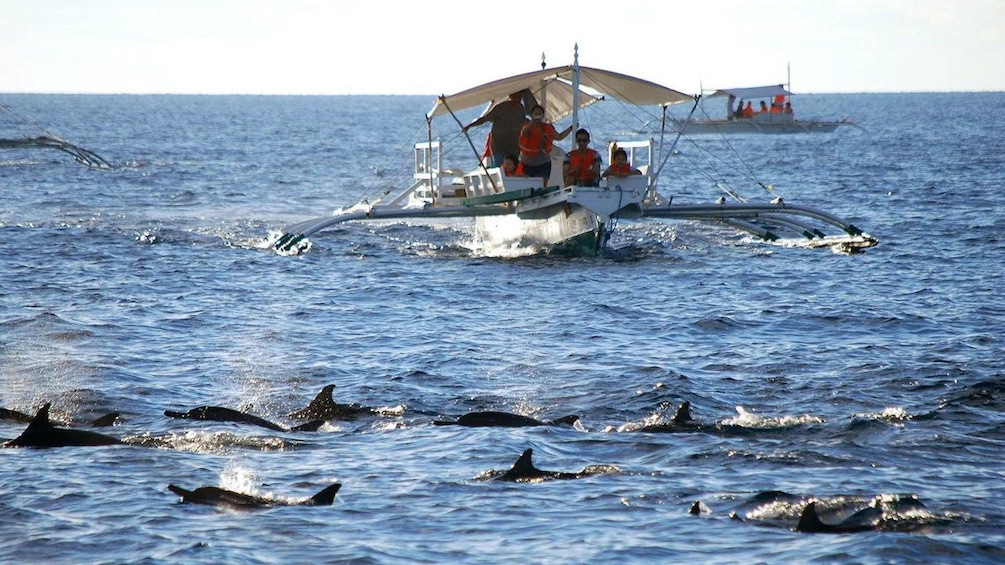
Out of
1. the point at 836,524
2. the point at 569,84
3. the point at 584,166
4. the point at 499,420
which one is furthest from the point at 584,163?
the point at 836,524

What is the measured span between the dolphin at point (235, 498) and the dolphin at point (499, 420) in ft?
9.07

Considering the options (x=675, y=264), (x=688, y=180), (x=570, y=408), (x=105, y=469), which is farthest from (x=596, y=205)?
(x=688, y=180)

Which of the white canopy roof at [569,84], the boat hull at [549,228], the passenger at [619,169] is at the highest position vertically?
the white canopy roof at [569,84]

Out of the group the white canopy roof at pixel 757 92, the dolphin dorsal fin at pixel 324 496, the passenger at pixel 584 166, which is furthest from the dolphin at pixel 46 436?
the white canopy roof at pixel 757 92

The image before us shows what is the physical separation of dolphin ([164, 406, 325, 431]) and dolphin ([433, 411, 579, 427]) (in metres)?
1.25

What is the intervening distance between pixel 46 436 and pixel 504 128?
14932 mm

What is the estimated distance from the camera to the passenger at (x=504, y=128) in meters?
25.6

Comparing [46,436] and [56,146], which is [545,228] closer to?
[46,436]

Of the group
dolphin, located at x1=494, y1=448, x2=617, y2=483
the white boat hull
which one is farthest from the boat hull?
dolphin, located at x1=494, y1=448, x2=617, y2=483

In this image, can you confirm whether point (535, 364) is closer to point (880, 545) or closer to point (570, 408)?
point (570, 408)

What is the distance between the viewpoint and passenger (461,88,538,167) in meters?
25.6

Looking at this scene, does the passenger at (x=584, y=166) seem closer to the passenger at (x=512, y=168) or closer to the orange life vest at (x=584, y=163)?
the orange life vest at (x=584, y=163)

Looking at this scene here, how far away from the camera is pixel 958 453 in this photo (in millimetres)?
11969

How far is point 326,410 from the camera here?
13172 mm
